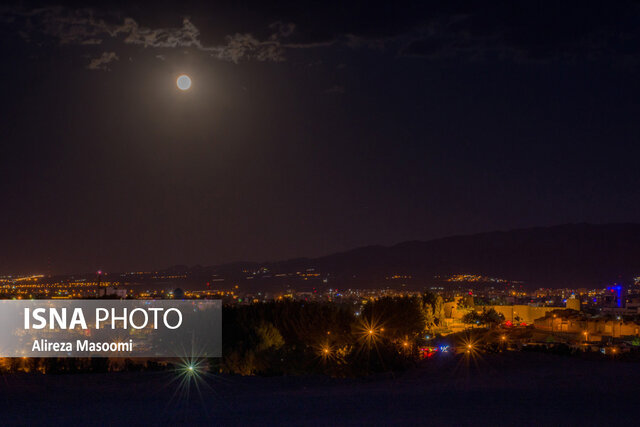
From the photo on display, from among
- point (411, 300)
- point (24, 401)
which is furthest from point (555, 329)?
point (24, 401)

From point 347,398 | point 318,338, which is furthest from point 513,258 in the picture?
point 347,398

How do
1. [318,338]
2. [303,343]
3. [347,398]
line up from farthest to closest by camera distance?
[303,343] < [318,338] < [347,398]

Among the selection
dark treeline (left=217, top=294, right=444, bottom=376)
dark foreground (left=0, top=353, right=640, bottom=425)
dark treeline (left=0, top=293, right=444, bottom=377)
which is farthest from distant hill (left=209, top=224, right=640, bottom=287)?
dark foreground (left=0, top=353, right=640, bottom=425)

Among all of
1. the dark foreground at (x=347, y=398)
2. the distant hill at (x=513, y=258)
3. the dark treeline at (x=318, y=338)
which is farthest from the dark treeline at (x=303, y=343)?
the distant hill at (x=513, y=258)

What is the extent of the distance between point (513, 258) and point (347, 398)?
14063cm

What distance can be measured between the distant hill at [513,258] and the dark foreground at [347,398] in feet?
325

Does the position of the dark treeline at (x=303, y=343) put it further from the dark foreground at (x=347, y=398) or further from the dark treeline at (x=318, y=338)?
the dark foreground at (x=347, y=398)

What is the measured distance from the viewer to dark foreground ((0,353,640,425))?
9039 millimetres

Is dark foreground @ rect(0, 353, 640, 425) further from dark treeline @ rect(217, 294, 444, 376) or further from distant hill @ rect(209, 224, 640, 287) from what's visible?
distant hill @ rect(209, 224, 640, 287)

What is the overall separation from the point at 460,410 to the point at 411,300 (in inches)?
564

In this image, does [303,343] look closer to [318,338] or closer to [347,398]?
[318,338]

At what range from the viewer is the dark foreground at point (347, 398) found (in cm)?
904

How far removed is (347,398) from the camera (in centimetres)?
1088

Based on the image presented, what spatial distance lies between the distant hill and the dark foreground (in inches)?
3903
